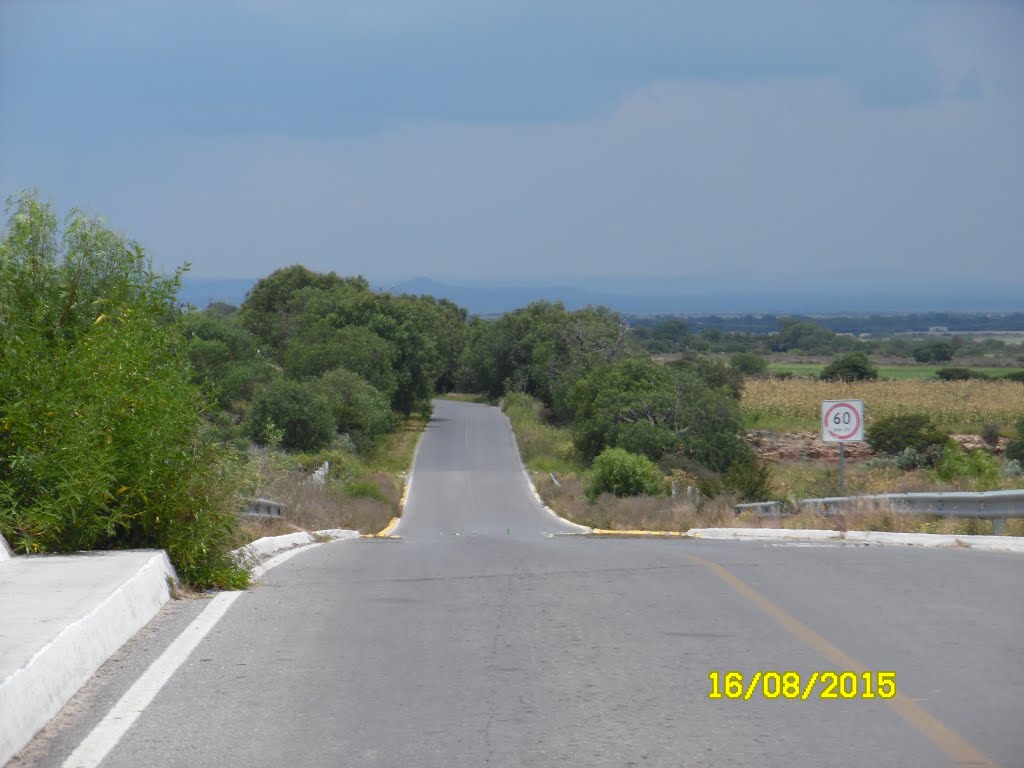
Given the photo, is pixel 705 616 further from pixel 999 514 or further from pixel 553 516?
pixel 553 516

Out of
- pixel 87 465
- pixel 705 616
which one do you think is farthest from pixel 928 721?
pixel 87 465

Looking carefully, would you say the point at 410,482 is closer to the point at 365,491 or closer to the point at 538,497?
the point at 538,497

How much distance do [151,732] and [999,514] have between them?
12640 millimetres

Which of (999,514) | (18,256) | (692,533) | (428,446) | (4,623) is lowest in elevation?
(428,446)

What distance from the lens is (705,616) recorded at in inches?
360

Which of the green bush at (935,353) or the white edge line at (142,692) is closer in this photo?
the white edge line at (142,692)

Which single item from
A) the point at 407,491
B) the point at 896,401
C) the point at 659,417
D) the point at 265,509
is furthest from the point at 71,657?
the point at 896,401

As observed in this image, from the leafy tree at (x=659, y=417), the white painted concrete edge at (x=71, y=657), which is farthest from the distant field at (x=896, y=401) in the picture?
the white painted concrete edge at (x=71, y=657)

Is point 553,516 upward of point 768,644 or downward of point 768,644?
downward

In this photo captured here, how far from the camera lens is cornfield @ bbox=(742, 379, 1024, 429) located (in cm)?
7731

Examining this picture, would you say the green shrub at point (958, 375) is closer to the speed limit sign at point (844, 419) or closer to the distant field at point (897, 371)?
the distant field at point (897, 371)

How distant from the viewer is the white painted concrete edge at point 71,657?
5.72 m

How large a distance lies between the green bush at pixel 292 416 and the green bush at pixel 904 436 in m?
30.1

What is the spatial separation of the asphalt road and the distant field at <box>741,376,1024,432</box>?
66662mm
